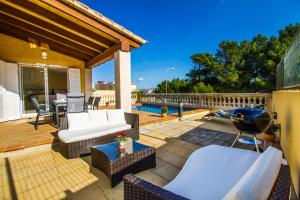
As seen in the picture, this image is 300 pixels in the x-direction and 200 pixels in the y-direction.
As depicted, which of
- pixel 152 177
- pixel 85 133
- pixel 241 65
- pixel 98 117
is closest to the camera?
pixel 152 177

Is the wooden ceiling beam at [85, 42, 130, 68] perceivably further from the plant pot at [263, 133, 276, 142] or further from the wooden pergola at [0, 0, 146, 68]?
the plant pot at [263, 133, 276, 142]

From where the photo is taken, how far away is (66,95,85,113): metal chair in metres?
4.55

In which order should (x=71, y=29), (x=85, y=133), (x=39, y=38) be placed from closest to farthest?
(x=85, y=133) < (x=71, y=29) < (x=39, y=38)

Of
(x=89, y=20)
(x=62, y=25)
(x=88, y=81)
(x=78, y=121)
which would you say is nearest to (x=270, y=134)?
(x=78, y=121)

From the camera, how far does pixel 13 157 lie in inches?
114

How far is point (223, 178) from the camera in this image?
138cm

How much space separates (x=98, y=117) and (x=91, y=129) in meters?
0.35

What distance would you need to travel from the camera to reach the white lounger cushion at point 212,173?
1.28 meters

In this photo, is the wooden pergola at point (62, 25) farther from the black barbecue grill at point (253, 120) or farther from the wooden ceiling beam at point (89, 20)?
the black barbecue grill at point (253, 120)

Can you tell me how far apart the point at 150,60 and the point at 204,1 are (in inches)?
473

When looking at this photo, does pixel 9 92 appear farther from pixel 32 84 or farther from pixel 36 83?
pixel 32 84

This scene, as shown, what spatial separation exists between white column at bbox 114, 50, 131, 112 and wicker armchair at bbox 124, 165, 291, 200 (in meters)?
3.35

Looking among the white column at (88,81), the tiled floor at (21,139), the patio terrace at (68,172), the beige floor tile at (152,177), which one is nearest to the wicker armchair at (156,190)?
the patio terrace at (68,172)

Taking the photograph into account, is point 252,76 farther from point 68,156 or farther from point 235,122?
point 68,156
